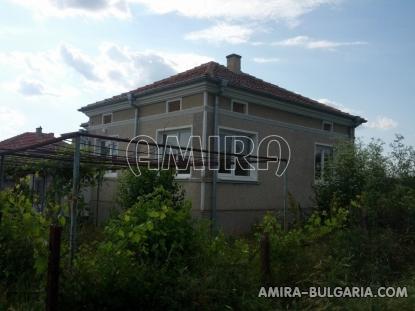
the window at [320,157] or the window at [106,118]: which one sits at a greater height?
the window at [106,118]

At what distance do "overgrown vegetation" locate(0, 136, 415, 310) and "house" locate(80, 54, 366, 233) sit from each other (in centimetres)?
450

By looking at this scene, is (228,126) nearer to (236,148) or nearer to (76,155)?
(236,148)

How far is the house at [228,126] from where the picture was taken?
38.9ft

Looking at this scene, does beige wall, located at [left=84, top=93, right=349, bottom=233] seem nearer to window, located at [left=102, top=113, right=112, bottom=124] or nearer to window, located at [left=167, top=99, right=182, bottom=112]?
window, located at [left=167, top=99, right=182, bottom=112]

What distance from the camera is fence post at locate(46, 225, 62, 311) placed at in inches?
152

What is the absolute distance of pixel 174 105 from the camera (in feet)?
Result: 42.2

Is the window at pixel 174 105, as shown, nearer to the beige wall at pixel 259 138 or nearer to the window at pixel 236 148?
the beige wall at pixel 259 138

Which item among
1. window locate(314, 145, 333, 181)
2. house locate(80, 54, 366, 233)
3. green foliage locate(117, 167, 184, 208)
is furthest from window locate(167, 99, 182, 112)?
window locate(314, 145, 333, 181)

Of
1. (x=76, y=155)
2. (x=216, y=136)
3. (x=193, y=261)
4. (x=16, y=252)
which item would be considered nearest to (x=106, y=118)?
(x=216, y=136)

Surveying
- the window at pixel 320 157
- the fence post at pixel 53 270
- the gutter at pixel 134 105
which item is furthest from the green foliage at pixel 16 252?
the window at pixel 320 157

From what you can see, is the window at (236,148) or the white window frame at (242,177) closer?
the white window frame at (242,177)

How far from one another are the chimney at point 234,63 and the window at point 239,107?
294 centimetres

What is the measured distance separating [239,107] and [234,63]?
3.29m

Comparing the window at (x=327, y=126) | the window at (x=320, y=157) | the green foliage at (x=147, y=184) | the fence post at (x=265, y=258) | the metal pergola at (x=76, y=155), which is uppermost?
the window at (x=327, y=126)
